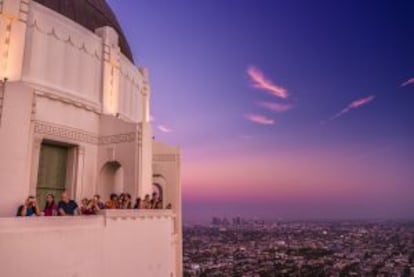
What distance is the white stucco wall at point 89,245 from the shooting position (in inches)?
277

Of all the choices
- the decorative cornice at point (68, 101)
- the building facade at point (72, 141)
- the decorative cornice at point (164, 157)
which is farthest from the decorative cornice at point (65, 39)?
the decorative cornice at point (164, 157)

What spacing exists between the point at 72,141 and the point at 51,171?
1224 millimetres

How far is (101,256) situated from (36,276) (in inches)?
70.9

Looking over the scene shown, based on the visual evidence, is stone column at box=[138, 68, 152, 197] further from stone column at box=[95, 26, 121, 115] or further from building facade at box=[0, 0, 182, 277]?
stone column at box=[95, 26, 121, 115]

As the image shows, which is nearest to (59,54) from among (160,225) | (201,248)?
(160,225)

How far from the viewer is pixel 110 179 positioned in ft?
43.5

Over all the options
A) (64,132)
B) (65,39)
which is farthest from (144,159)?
(65,39)

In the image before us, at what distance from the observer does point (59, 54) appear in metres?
11.9

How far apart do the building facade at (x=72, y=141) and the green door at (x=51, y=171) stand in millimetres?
33

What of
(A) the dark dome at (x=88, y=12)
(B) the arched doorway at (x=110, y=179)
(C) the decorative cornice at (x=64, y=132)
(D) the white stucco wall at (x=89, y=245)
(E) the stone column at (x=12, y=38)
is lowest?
(D) the white stucco wall at (x=89, y=245)

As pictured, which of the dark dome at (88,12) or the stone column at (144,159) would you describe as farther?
the dark dome at (88,12)

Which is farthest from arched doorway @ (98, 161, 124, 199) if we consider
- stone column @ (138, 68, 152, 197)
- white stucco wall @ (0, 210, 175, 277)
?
white stucco wall @ (0, 210, 175, 277)

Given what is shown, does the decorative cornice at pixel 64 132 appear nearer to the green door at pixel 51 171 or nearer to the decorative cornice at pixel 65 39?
the green door at pixel 51 171

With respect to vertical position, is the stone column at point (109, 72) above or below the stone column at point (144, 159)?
above
